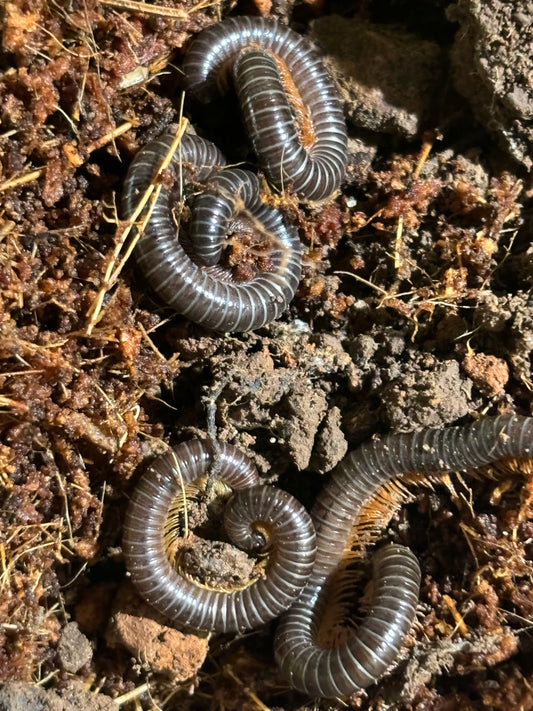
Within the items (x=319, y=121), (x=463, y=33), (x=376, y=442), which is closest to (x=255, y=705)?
(x=376, y=442)

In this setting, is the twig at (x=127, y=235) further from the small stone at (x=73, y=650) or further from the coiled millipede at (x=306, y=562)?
the small stone at (x=73, y=650)

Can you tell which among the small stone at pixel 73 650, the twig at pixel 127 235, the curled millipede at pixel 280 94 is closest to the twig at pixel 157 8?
the curled millipede at pixel 280 94

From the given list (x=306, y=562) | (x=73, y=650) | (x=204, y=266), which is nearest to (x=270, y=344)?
(x=204, y=266)

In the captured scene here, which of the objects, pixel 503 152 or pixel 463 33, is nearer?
pixel 463 33

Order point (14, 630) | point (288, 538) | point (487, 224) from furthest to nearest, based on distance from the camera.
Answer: point (487, 224)
point (288, 538)
point (14, 630)

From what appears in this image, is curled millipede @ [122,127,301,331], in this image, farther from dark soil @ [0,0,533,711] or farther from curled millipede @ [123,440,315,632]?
curled millipede @ [123,440,315,632]

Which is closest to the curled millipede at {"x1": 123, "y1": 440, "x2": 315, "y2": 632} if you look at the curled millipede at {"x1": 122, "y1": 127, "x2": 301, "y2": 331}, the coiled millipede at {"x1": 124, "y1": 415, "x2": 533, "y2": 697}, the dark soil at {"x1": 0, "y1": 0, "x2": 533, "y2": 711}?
the coiled millipede at {"x1": 124, "y1": 415, "x2": 533, "y2": 697}

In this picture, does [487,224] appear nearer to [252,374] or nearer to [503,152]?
[503,152]
